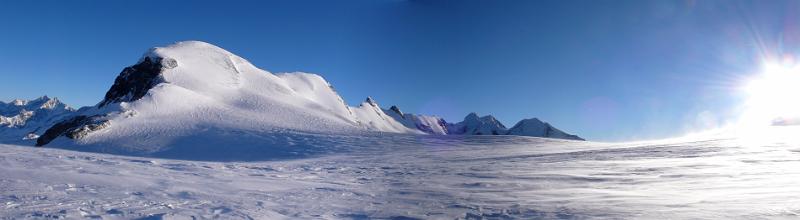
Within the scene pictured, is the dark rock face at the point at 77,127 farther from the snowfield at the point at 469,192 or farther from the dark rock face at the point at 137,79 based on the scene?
the snowfield at the point at 469,192

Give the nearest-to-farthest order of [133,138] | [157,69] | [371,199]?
1. [371,199]
2. [133,138]
3. [157,69]

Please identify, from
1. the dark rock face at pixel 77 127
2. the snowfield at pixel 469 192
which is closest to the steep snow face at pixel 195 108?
the dark rock face at pixel 77 127

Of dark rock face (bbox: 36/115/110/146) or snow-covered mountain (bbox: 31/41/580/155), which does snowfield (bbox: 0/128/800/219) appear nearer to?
snow-covered mountain (bbox: 31/41/580/155)

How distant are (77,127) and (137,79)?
3100 centimetres

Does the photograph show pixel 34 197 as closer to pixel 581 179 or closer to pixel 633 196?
pixel 633 196

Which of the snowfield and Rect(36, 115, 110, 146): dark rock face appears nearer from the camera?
the snowfield

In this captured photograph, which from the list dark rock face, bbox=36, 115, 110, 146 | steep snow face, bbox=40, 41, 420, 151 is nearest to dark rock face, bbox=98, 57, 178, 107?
steep snow face, bbox=40, 41, 420, 151

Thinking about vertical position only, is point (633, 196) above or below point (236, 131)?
below

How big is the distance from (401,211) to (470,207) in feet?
5.19

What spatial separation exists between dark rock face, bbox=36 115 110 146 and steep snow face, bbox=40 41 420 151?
0.08 metres

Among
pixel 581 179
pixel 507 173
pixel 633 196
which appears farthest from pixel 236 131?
pixel 633 196

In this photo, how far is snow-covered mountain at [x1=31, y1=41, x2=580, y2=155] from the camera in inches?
1618

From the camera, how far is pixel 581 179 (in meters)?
14.6

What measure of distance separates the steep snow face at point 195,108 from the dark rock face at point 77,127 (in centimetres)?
8
